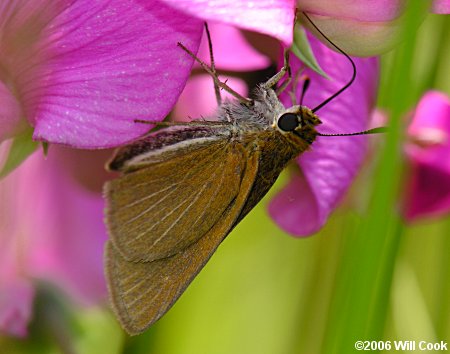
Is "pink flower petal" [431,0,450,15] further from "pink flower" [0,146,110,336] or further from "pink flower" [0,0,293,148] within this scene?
"pink flower" [0,146,110,336]

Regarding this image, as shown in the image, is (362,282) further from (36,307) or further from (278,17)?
(36,307)

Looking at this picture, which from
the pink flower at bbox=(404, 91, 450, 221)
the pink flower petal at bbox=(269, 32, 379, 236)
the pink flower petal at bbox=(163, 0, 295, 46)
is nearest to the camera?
the pink flower petal at bbox=(163, 0, 295, 46)

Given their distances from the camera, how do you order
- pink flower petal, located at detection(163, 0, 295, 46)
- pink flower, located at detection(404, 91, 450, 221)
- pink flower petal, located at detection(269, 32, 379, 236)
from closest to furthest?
pink flower petal, located at detection(163, 0, 295, 46) → pink flower petal, located at detection(269, 32, 379, 236) → pink flower, located at detection(404, 91, 450, 221)

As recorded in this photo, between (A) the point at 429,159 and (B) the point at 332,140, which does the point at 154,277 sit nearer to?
(B) the point at 332,140

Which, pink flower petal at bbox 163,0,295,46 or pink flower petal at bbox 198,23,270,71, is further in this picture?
pink flower petal at bbox 198,23,270,71

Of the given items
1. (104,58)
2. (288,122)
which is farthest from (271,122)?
(104,58)

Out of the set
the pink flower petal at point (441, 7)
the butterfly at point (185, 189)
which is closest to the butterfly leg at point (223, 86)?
the butterfly at point (185, 189)

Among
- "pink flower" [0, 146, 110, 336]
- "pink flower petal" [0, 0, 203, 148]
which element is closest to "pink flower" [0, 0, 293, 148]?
"pink flower petal" [0, 0, 203, 148]
